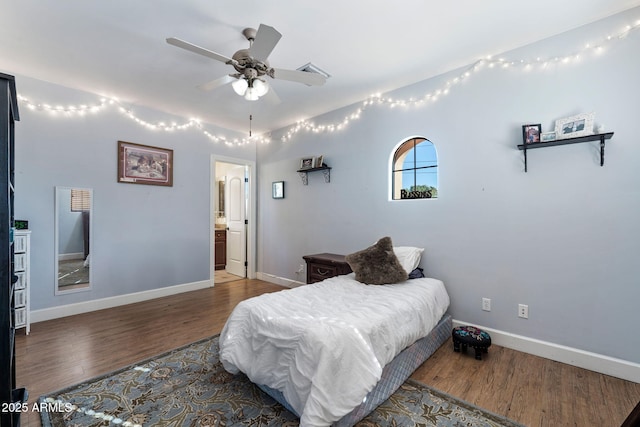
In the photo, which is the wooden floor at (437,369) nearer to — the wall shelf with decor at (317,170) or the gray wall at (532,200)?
the gray wall at (532,200)

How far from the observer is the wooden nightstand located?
329 cm

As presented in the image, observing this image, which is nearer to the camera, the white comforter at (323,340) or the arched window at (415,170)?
the white comforter at (323,340)

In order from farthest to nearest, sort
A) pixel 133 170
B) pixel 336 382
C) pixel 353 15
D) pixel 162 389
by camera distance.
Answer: pixel 133 170 < pixel 353 15 < pixel 162 389 < pixel 336 382

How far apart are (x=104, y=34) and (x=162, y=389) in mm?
2802

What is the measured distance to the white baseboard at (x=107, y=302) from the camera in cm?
317

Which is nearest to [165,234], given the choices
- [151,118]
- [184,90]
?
[151,118]

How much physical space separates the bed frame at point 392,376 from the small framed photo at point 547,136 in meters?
1.82

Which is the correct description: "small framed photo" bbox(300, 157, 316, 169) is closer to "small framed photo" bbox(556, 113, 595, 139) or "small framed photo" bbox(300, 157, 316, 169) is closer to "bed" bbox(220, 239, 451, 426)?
"bed" bbox(220, 239, 451, 426)

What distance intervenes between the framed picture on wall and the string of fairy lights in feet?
1.12

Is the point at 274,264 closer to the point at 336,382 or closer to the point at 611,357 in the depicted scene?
the point at 336,382

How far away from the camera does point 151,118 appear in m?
3.97

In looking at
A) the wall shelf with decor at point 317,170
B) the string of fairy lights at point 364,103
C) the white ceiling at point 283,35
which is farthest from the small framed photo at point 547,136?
the wall shelf with decor at point 317,170

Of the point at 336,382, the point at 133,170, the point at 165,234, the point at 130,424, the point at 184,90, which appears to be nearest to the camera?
the point at 336,382

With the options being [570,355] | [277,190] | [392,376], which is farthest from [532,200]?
[277,190]
